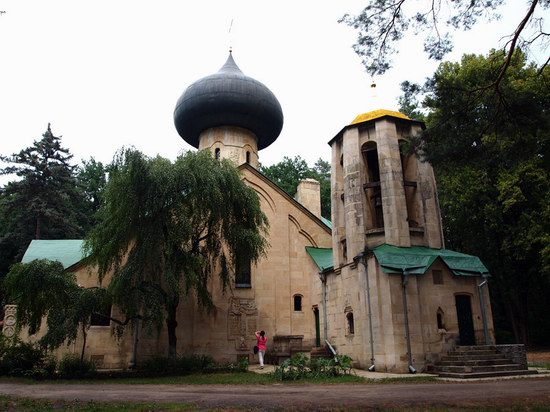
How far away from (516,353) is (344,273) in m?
5.81

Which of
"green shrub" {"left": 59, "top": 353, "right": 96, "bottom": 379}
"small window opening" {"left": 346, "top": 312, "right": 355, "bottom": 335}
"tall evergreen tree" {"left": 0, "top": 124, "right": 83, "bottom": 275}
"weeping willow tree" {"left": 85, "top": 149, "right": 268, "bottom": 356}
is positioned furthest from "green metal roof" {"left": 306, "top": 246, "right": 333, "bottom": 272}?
"tall evergreen tree" {"left": 0, "top": 124, "right": 83, "bottom": 275}

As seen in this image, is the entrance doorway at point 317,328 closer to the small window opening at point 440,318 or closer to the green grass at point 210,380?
the small window opening at point 440,318

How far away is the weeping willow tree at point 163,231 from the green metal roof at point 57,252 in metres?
3.67

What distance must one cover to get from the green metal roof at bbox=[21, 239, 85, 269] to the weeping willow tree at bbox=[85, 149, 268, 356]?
12.0 ft

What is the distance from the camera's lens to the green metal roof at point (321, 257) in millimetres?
18047

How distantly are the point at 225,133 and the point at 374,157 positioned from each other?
26.6ft

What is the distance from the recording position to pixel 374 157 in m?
18.3

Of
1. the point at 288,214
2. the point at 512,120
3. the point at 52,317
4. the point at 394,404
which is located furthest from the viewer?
the point at 288,214

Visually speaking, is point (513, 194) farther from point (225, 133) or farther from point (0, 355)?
point (0, 355)

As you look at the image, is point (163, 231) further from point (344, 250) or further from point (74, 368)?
point (344, 250)

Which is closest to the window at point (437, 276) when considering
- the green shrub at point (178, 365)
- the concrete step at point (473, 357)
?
the concrete step at point (473, 357)

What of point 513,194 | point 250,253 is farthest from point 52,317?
point 513,194

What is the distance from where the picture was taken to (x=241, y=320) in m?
18.0

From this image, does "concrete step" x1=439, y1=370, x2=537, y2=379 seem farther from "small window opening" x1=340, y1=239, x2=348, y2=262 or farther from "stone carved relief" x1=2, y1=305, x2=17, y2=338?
"stone carved relief" x1=2, y1=305, x2=17, y2=338
